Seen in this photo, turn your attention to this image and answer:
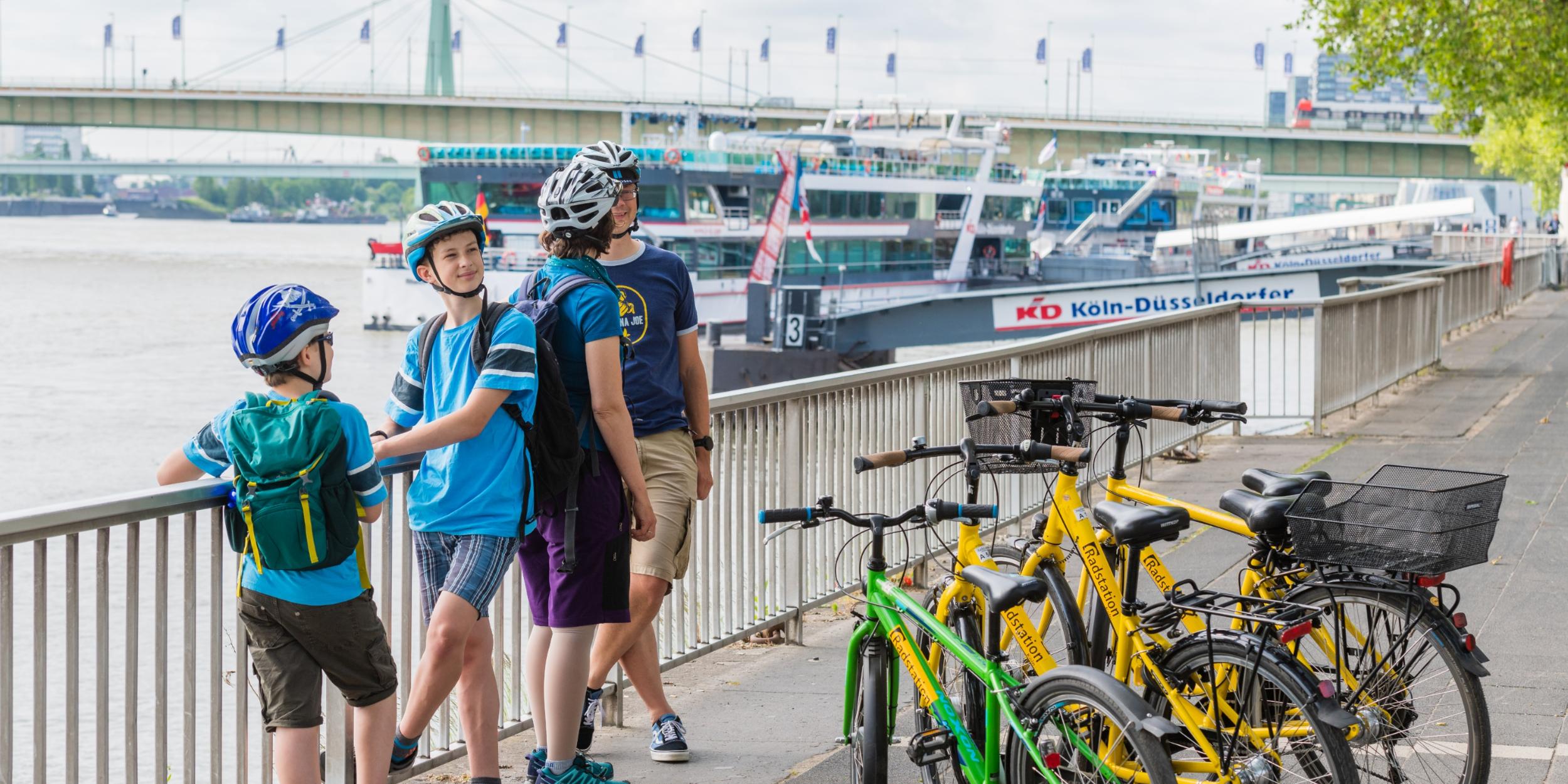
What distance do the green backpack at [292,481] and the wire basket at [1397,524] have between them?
7.35 feet

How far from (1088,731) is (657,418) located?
71.0 inches

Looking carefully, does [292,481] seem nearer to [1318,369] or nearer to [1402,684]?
[1402,684]

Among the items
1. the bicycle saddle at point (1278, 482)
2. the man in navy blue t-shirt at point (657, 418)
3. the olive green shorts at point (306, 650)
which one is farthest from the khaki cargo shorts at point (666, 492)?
the bicycle saddle at point (1278, 482)

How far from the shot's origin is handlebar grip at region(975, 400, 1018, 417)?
455 centimetres

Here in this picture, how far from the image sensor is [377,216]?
149750mm

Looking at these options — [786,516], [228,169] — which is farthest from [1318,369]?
[228,169]

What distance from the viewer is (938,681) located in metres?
3.93

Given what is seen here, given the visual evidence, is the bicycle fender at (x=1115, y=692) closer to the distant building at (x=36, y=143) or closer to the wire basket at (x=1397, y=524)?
the wire basket at (x=1397, y=524)

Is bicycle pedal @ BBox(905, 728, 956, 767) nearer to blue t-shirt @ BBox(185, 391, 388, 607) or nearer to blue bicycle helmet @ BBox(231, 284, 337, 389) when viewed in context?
blue t-shirt @ BBox(185, 391, 388, 607)

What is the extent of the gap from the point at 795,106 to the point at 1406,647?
80.0 meters

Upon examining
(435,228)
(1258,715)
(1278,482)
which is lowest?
(1258,715)

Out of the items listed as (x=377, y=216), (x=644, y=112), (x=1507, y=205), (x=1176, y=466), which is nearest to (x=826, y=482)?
(x=1176, y=466)

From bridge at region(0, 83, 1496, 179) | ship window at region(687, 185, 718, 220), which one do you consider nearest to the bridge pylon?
bridge at region(0, 83, 1496, 179)

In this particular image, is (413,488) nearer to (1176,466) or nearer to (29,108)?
(1176,466)
